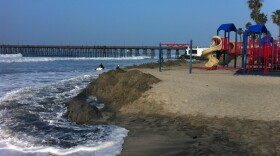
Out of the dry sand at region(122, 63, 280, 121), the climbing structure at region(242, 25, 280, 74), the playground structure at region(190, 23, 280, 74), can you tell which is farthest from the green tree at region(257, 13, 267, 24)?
the dry sand at region(122, 63, 280, 121)

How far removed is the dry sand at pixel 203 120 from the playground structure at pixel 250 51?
5614 mm

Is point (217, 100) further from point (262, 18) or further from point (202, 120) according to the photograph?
point (262, 18)

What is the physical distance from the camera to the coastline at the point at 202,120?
23.4 ft

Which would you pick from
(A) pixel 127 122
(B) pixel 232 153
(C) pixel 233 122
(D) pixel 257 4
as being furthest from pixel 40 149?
(D) pixel 257 4

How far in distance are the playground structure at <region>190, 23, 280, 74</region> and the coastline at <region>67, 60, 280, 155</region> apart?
18.5 feet

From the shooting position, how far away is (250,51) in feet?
67.4

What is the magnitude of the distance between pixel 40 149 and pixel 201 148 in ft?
9.82

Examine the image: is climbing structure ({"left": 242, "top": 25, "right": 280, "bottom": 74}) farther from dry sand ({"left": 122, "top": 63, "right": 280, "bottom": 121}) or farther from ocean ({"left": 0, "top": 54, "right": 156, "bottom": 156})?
ocean ({"left": 0, "top": 54, "right": 156, "bottom": 156})

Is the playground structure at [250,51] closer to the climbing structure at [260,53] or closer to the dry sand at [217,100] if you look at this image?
the climbing structure at [260,53]

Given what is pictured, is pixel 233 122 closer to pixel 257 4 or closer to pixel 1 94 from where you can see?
pixel 1 94

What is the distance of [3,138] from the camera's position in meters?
8.56

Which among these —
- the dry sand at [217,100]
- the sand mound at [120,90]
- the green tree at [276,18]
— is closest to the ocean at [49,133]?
the sand mound at [120,90]

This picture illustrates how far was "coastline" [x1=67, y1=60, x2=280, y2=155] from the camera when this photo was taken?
23.4ft

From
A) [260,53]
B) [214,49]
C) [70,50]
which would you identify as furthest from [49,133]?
[70,50]
